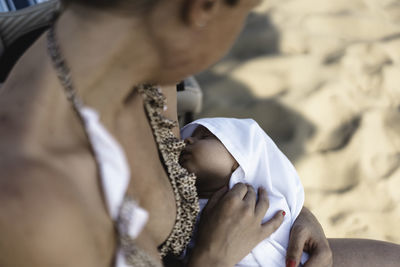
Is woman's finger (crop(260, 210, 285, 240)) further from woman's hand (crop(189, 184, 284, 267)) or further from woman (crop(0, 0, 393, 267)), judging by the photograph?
woman (crop(0, 0, 393, 267))

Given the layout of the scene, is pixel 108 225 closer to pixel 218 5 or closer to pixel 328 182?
pixel 218 5

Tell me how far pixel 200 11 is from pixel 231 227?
46cm

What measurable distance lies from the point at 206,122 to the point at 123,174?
401 millimetres

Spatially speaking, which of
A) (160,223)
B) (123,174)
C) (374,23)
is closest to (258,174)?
(160,223)

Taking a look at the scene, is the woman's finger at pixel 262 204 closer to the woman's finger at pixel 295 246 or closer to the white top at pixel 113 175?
the woman's finger at pixel 295 246

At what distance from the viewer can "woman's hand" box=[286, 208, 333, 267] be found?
0.84 m

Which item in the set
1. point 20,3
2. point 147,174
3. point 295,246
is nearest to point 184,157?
point 147,174

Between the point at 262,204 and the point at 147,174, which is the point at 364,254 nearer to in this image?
the point at 262,204

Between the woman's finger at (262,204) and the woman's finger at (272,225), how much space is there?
0.02 m

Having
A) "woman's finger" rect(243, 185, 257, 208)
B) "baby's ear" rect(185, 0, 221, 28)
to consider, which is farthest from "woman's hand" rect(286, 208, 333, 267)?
"baby's ear" rect(185, 0, 221, 28)

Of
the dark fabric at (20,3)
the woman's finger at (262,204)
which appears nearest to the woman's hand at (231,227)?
the woman's finger at (262,204)

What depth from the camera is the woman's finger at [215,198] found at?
2.84 ft

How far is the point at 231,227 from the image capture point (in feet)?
2.70

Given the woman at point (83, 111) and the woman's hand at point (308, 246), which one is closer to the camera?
the woman at point (83, 111)
